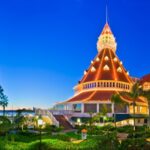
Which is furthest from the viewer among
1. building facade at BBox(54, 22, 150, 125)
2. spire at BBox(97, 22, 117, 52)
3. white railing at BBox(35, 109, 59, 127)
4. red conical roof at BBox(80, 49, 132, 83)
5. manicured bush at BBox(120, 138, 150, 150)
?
spire at BBox(97, 22, 117, 52)

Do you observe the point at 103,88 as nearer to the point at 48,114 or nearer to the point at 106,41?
the point at 48,114

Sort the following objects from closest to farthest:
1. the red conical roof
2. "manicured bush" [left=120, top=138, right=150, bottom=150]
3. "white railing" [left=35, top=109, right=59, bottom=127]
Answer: "manicured bush" [left=120, top=138, right=150, bottom=150] → "white railing" [left=35, top=109, right=59, bottom=127] → the red conical roof

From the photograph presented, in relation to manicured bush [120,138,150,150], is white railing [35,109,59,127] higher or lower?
higher

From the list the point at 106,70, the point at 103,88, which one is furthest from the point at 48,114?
the point at 106,70

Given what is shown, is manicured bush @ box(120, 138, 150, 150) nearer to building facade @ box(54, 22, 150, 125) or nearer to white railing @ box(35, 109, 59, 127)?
white railing @ box(35, 109, 59, 127)

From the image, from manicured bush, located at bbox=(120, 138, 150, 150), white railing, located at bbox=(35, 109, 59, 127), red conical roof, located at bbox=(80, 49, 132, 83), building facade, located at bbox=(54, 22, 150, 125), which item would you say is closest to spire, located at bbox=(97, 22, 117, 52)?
building facade, located at bbox=(54, 22, 150, 125)

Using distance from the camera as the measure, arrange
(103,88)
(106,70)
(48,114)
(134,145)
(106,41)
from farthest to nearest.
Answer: (106,41)
(106,70)
(103,88)
(48,114)
(134,145)

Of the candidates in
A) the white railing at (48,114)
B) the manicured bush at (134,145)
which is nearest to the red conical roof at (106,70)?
the white railing at (48,114)

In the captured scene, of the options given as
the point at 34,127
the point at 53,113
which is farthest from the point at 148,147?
the point at 53,113

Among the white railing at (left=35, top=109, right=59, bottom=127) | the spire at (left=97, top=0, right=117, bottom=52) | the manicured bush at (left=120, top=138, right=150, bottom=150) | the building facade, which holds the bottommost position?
the manicured bush at (left=120, top=138, right=150, bottom=150)

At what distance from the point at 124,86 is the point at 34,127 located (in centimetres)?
2414

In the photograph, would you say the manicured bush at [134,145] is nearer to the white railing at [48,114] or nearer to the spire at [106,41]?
the white railing at [48,114]

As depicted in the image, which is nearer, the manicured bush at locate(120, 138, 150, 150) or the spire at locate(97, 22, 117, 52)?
the manicured bush at locate(120, 138, 150, 150)

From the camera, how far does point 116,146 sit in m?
20.0
